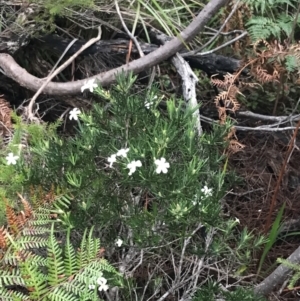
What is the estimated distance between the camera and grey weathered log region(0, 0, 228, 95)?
81.4 inches

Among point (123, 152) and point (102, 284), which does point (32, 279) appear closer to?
point (102, 284)

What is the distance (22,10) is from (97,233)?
3.91 ft

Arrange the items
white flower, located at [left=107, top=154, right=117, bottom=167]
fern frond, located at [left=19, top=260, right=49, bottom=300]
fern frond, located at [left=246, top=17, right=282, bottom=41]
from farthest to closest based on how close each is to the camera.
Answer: fern frond, located at [left=246, top=17, right=282, bottom=41]
white flower, located at [left=107, top=154, right=117, bottom=167]
fern frond, located at [left=19, top=260, right=49, bottom=300]

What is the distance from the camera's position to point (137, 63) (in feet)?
6.81

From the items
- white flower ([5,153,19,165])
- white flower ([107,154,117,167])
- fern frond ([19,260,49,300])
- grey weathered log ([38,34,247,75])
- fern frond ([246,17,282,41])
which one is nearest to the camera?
fern frond ([19,260,49,300])

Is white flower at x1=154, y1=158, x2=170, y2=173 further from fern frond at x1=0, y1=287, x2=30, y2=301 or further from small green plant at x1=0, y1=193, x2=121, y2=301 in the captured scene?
fern frond at x1=0, y1=287, x2=30, y2=301

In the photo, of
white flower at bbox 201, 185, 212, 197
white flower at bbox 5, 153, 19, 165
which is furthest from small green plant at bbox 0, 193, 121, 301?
white flower at bbox 201, 185, 212, 197

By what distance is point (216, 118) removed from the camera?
224 cm

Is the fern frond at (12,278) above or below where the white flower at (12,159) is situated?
below

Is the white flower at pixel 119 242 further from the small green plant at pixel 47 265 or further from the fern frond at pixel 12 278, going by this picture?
the fern frond at pixel 12 278

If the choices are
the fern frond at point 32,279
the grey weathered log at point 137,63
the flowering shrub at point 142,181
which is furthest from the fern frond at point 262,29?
the fern frond at point 32,279

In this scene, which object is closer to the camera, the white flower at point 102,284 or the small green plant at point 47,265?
the small green plant at point 47,265

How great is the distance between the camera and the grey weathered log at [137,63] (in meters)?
2.07

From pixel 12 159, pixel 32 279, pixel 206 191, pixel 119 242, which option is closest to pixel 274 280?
pixel 206 191
